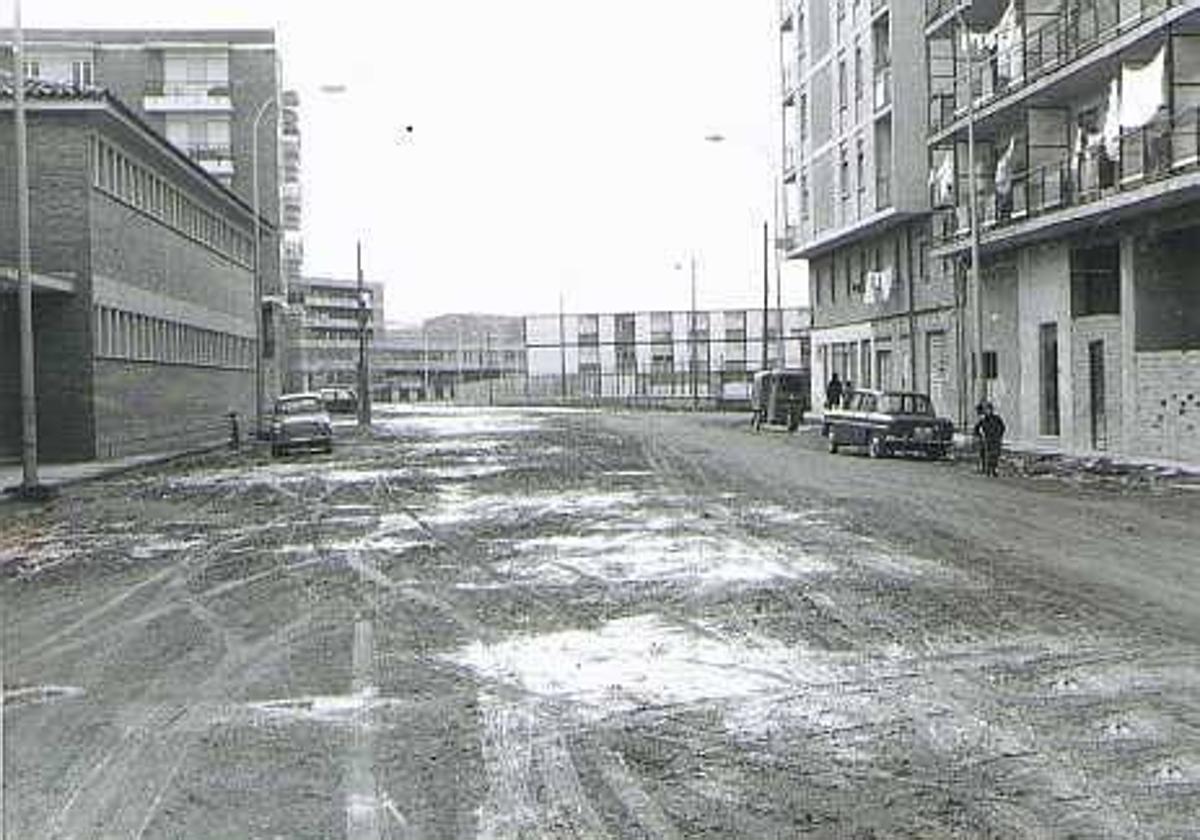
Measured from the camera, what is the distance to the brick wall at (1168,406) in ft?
94.7

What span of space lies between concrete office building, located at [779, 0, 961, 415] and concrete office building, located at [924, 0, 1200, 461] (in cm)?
353

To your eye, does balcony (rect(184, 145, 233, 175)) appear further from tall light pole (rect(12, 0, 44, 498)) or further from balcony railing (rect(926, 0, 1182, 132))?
tall light pole (rect(12, 0, 44, 498))

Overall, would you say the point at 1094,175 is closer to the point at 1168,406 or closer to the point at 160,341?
the point at 1168,406

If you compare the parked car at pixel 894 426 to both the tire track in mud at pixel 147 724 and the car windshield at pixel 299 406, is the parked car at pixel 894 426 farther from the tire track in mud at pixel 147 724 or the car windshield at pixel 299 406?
the tire track in mud at pixel 147 724

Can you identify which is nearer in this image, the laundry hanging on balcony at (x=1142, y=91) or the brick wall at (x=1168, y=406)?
the laundry hanging on balcony at (x=1142, y=91)

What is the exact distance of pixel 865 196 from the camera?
173ft

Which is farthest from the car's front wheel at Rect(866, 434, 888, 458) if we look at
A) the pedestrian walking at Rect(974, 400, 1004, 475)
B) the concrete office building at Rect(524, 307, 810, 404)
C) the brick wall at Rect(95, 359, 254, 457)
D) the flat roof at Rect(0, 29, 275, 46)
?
the concrete office building at Rect(524, 307, 810, 404)

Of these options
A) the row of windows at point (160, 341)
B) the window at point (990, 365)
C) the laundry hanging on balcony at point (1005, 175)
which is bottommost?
the window at point (990, 365)

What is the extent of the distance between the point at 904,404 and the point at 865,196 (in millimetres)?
19338

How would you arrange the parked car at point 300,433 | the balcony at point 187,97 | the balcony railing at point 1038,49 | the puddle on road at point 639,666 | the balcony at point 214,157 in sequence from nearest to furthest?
the puddle on road at point 639,666 < the balcony railing at point 1038,49 < the parked car at point 300,433 < the balcony at point 214,157 < the balcony at point 187,97

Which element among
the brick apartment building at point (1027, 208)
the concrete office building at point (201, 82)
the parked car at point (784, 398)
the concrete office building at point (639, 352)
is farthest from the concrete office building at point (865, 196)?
the concrete office building at point (639, 352)

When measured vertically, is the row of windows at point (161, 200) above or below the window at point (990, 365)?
above

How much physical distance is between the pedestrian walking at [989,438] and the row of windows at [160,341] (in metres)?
20.9

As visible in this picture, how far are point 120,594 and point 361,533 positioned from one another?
4.90 metres
